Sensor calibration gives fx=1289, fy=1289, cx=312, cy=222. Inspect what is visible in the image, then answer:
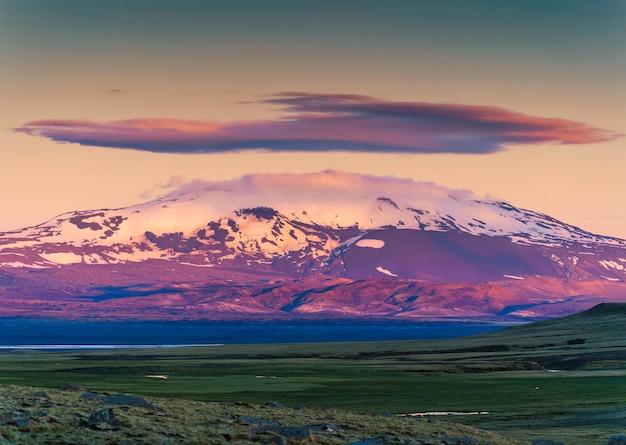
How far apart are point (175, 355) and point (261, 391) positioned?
9883cm

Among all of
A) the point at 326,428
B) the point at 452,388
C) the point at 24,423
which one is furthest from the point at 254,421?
the point at 452,388

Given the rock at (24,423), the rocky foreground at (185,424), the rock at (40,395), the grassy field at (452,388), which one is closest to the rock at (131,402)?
the rocky foreground at (185,424)

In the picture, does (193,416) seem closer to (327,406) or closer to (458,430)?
(458,430)

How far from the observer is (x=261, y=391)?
8088cm

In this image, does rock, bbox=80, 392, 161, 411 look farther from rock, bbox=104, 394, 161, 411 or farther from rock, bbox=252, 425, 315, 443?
rock, bbox=252, 425, 315, 443

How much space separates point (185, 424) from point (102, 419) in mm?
3473

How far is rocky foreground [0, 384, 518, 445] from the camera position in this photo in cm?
3997

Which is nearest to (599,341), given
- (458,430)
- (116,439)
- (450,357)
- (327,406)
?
(450,357)

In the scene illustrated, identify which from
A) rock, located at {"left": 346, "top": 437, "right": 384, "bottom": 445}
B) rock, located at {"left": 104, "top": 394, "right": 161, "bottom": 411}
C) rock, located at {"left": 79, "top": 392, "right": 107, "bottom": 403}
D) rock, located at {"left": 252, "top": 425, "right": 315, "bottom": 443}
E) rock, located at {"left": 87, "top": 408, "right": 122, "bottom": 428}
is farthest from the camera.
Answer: rock, located at {"left": 79, "top": 392, "right": 107, "bottom": 403}

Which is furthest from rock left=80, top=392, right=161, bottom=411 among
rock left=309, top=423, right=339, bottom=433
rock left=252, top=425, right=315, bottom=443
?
rock left=252, top=425, right=315, bottom=443

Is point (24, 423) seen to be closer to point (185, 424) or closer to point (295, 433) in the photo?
point (185, 424)

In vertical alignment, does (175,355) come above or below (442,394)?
below

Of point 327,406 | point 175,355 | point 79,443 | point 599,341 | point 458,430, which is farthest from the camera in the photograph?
point 175,355

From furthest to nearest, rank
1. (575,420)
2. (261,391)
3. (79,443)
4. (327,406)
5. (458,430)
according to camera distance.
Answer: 1. (261,391)
2. (327,406)
3. (575,420)
4. (458,430)
5. (79,443)
